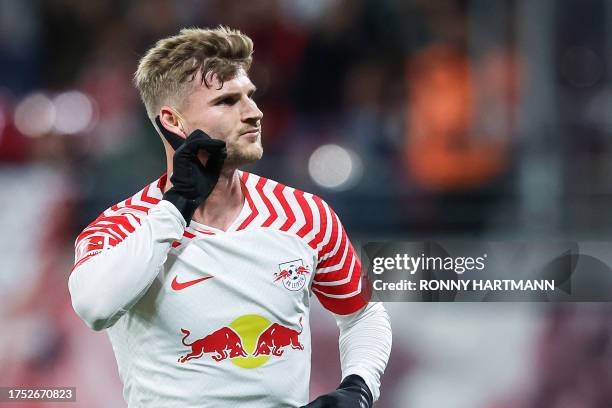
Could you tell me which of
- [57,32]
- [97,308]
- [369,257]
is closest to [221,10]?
[57,32]

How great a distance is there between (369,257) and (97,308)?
177cm

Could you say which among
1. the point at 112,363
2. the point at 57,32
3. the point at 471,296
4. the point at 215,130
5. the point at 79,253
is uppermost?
the point at 57,32

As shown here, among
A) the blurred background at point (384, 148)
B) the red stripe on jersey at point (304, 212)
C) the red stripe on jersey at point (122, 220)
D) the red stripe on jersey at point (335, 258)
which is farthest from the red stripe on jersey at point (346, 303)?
the blurred background at point (384, 148)

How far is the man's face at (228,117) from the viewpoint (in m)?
2.54

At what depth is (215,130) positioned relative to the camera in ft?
8.34

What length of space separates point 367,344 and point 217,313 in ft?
1.60

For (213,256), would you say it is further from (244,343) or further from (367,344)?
(367,344)

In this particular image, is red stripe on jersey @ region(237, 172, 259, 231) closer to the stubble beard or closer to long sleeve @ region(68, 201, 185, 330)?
the stubble beard

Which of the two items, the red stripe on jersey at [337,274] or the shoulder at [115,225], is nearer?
the shoulder at [115,225]

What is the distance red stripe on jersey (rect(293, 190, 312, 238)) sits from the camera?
8.70 feet

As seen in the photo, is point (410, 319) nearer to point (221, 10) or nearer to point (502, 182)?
point (502, 182)

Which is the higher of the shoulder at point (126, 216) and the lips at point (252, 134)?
the lips at point (252, 134)

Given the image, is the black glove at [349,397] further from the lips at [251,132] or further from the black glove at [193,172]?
the lips at [251,132]

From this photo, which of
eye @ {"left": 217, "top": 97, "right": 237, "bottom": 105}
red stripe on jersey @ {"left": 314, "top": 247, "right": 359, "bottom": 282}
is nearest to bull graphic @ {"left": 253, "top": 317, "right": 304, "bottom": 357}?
red stripe on jersey @ {"left": 314, "top": 247, "right": 359, "bottom": 282}
